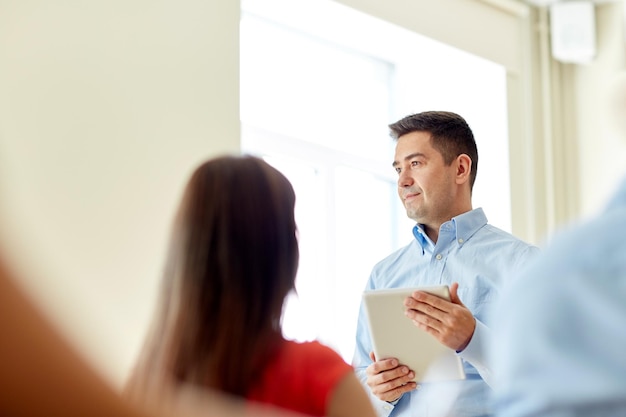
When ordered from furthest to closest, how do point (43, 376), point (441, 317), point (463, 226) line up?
point (463, 226) → point (441, 317) → point (43, 376)

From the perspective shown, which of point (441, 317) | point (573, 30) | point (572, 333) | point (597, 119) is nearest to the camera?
point (572, 333)

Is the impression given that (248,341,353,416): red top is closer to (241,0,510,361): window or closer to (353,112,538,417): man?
(353,112,538,417): man

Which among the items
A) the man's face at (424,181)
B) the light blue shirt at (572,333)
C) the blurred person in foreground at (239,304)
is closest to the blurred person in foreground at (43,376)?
the light blue shirt at (572,333)

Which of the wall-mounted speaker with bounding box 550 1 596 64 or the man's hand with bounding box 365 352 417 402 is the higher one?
the wall-mounted speaker with bounding box 550 1 596 64

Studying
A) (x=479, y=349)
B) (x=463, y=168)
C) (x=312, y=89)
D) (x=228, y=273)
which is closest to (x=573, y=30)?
(x=312, y=89)

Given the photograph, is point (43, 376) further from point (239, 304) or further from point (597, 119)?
point (597, 119)

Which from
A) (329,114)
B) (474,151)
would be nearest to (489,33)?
(329,114)

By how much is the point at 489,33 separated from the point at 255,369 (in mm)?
3946

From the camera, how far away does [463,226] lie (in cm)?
300

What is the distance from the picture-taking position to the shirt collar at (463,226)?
2.98 metres

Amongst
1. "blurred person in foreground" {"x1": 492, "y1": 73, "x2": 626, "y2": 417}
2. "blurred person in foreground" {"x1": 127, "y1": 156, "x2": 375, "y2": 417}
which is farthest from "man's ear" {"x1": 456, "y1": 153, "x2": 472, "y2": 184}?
"blurred person in foreground" {"x1": 492, "y1": 73, "x2": 626, "y2": 417}

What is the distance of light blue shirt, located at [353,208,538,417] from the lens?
105 inches

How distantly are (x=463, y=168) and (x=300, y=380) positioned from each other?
2158mm

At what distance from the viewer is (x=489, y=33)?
194 inches
